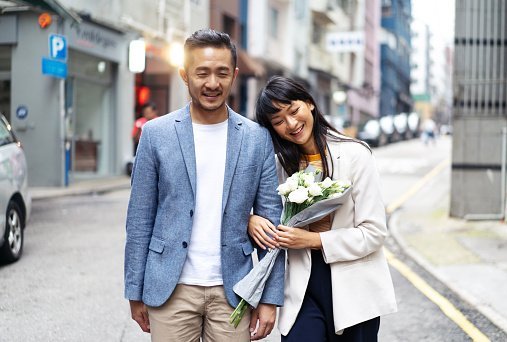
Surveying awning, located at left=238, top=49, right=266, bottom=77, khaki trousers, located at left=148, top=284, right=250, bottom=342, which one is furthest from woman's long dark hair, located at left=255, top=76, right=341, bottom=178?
awning, located at left=238, top=49, right=266, bottom=77

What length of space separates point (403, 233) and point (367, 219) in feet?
26.3

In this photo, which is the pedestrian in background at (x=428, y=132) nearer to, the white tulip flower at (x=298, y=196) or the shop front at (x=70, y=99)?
the shop front at (x=70, y=99)

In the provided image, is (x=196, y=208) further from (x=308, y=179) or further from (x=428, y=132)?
(x=428, y=132)

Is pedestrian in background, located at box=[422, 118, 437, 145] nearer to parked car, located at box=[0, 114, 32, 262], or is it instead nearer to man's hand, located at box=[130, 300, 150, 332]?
parked car, located at box=[0, 114, 32, 262]

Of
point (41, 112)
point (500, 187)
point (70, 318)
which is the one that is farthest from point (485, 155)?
point (41, 112)

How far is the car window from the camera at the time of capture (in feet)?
26.3

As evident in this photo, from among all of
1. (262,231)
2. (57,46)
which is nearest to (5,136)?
(262,231)

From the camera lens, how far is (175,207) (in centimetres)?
277

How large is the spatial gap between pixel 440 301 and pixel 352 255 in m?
3.88

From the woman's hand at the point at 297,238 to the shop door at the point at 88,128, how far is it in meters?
15.9

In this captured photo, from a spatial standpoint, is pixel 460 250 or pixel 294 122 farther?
pixel 460 250

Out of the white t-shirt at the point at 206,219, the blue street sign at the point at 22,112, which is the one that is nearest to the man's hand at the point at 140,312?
the white t-shirt at the point at 206,219

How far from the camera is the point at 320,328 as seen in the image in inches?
117

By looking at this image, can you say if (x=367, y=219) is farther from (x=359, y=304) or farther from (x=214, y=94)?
(x=214, y=94)
